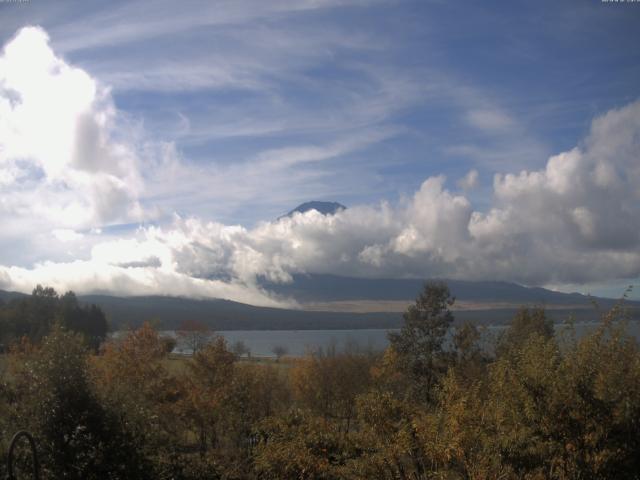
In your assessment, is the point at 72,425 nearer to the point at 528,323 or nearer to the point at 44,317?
the point at 528,323

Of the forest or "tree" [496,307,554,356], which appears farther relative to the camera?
"tree" [496,307,554,356]

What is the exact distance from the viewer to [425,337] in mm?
39844

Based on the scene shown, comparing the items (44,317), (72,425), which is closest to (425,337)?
(72,425)

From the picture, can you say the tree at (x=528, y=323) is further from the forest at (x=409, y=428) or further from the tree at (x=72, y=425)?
the tree at (x=72, y=425)

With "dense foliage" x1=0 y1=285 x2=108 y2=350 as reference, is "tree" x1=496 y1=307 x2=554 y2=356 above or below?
above

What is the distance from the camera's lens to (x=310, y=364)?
162 feet

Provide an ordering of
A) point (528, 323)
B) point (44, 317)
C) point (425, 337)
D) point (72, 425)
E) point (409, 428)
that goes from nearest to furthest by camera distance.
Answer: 1. point (409, 428)
2. point (72, 425)
3. point (425, 337)
4. point (528, 323)
5. point (44, 317)

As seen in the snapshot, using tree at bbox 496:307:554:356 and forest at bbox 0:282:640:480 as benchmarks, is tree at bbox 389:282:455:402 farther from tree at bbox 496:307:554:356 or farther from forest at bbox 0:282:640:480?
forest at bbox 0:282:640:480

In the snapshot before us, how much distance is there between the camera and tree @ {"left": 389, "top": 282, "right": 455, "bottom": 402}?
38.8m

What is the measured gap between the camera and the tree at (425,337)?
3884 centimetres

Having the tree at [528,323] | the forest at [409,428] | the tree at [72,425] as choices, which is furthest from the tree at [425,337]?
the tree at [72,425]

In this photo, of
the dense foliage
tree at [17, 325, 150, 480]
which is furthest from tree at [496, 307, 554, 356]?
the dense foliage

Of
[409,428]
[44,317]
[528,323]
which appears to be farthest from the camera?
[44,317]

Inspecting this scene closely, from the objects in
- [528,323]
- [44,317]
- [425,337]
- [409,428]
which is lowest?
[44,317]
